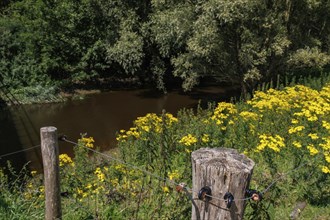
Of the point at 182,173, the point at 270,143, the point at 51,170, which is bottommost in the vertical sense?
the point at 182,173

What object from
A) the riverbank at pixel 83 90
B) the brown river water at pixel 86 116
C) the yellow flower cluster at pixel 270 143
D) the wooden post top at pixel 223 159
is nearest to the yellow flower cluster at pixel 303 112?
the yellow flower cluster at pixel 270 143

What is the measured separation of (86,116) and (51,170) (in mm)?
12829

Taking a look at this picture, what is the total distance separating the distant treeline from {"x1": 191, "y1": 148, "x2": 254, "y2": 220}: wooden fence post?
438 inches

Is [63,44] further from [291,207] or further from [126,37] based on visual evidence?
[291,207]

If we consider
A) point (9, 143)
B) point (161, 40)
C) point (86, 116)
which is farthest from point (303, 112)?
point (86, 116)

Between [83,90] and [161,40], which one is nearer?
[161,40]

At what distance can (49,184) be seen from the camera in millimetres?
4027

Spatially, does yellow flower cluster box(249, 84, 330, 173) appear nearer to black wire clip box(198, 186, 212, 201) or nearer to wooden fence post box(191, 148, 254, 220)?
wooden fence post box(191, 148, 254, 220)

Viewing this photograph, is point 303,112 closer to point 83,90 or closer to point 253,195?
point 253,195

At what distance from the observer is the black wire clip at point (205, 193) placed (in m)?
2.86

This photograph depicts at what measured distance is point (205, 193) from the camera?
287 centimetres

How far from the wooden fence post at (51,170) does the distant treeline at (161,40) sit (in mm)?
10548

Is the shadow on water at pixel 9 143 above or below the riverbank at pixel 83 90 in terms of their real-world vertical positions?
below

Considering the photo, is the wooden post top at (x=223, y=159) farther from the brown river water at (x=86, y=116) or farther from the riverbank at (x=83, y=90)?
the riverbank at (x=83, y=90)
